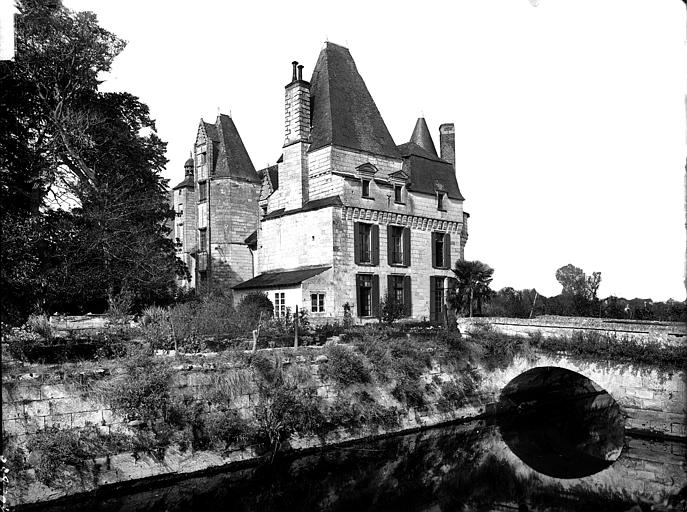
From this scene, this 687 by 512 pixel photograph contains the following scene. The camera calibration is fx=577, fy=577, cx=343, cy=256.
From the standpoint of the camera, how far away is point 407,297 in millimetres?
25719

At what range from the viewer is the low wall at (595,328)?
1510 centimetres

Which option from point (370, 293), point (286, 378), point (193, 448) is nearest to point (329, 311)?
point (370, 293)

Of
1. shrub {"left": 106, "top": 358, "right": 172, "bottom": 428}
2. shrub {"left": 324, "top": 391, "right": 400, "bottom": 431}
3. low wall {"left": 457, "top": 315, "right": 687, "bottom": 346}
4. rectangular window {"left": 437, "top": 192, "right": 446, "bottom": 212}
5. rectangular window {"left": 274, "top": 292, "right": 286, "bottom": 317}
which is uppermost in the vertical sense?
rectangular window {"left": 437, "top": 192, "right": 446, "bottom": 212}

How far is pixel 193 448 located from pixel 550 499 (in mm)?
7600

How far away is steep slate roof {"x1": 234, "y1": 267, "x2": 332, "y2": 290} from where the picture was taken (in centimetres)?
2288

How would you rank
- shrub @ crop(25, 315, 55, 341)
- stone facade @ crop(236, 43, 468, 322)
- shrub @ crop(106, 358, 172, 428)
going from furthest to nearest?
stone facade @ crop(236, 43, 468, 322) → shrub @ crop(25, 315, 55, 341) → shrub @ crop(106, 358, 172, 428)

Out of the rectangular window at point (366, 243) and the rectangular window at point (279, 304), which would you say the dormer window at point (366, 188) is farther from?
the rectangular window at point (279, 304)

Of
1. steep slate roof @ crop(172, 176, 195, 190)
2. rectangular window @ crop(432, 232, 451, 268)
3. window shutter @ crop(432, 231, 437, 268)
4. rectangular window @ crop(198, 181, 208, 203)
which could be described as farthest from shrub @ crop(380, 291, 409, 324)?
steep slate roof @ crop(172, 176, 195, 190)

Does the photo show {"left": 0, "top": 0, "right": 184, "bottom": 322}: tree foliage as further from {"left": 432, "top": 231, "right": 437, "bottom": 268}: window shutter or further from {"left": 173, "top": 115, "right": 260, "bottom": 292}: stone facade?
{"left": 432, "top": 231, "right": 437, "bottom": 268}: window shutter

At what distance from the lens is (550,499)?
1215 cm

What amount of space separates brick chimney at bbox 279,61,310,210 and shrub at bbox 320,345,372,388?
1109 cm

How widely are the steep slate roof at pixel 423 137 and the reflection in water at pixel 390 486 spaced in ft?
61.9

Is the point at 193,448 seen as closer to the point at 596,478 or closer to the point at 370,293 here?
the point at 596,478

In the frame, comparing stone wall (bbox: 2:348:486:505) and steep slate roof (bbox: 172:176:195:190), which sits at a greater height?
steep slate roof (bbox: 172:176:195:190)
